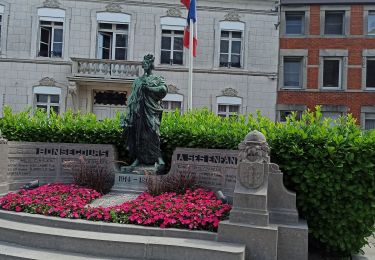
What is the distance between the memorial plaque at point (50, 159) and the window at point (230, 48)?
1403 cm

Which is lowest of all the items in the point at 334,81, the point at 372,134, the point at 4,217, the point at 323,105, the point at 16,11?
the point at 4,217

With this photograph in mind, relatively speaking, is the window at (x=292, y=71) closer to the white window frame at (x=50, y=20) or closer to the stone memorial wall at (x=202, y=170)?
the white window frame at (x=50, y=20)

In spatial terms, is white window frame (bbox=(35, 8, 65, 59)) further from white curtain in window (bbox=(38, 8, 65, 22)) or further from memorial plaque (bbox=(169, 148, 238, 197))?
memorial plaque (bbox=(169, 148, 238, 197))

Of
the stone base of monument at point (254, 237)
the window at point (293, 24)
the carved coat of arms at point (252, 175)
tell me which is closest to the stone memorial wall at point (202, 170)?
the carved coat of arms at point (252, 175)

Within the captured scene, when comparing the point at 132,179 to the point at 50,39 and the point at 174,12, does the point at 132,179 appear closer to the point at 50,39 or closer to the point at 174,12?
the point at 174,12

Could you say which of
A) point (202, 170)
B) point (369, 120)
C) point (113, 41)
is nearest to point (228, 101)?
point (113, 41)

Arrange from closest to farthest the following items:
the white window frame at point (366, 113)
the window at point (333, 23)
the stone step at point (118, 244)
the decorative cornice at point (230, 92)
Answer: the stone step at point (118, 244) < the decorative cornice at point (230, 92) < the white window frame at point (366, 113) < the window at point (333, 23)

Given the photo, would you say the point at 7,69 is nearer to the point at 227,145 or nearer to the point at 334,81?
the point at 227,145

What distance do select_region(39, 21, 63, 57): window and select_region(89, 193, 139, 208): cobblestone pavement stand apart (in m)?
15.2

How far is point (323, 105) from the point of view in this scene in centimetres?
2245

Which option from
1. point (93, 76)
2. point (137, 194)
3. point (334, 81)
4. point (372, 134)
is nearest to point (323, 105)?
point (334, 81)

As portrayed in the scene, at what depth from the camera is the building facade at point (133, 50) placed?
20.2 m

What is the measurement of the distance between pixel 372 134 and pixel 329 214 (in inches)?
71.6

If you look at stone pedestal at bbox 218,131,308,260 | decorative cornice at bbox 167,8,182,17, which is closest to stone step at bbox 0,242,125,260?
stone pedestal at bbox 218,131,308,260
